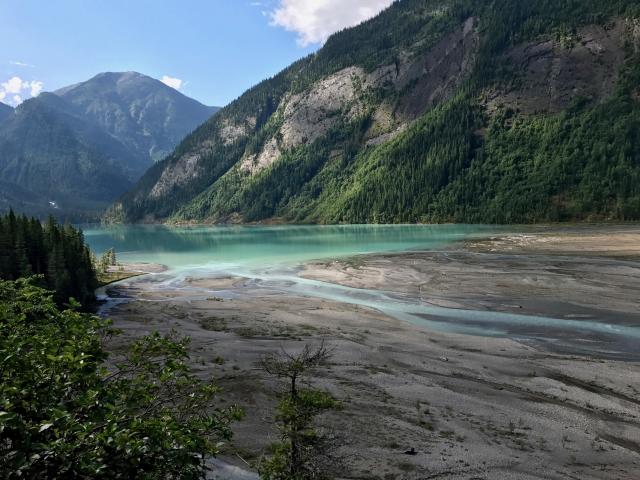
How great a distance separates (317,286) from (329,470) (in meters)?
41.8

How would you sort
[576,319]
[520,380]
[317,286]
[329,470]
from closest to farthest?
1. [329,470]
2. [520,380]
3. [576,319]
4. [317,286]

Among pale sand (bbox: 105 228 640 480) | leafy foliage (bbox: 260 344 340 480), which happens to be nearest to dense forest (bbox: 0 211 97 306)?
pale sand (bbox: 105 228 640 480)

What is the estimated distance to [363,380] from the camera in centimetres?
2297

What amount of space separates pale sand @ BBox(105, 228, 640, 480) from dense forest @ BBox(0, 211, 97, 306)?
6.46 m

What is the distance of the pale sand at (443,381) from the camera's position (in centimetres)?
1535

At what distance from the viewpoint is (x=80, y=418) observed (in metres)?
5.51

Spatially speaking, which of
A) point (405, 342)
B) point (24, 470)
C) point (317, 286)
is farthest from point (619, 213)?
point (24, 470)

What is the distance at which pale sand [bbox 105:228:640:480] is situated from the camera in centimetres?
1535

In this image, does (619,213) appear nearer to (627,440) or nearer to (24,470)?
(627,440)

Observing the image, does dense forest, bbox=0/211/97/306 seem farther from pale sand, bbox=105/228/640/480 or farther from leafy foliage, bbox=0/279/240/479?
leafy foliage, bbox=0/279/240/479

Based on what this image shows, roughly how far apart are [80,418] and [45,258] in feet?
172

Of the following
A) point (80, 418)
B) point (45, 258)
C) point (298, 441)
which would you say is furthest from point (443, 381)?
point (45, 258)

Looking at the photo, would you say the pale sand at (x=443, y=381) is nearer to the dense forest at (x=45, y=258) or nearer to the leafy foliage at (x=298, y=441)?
the leafy foliage at (x=298, y=441)

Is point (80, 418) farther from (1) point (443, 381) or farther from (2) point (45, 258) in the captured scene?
(2) point (45, 258)
